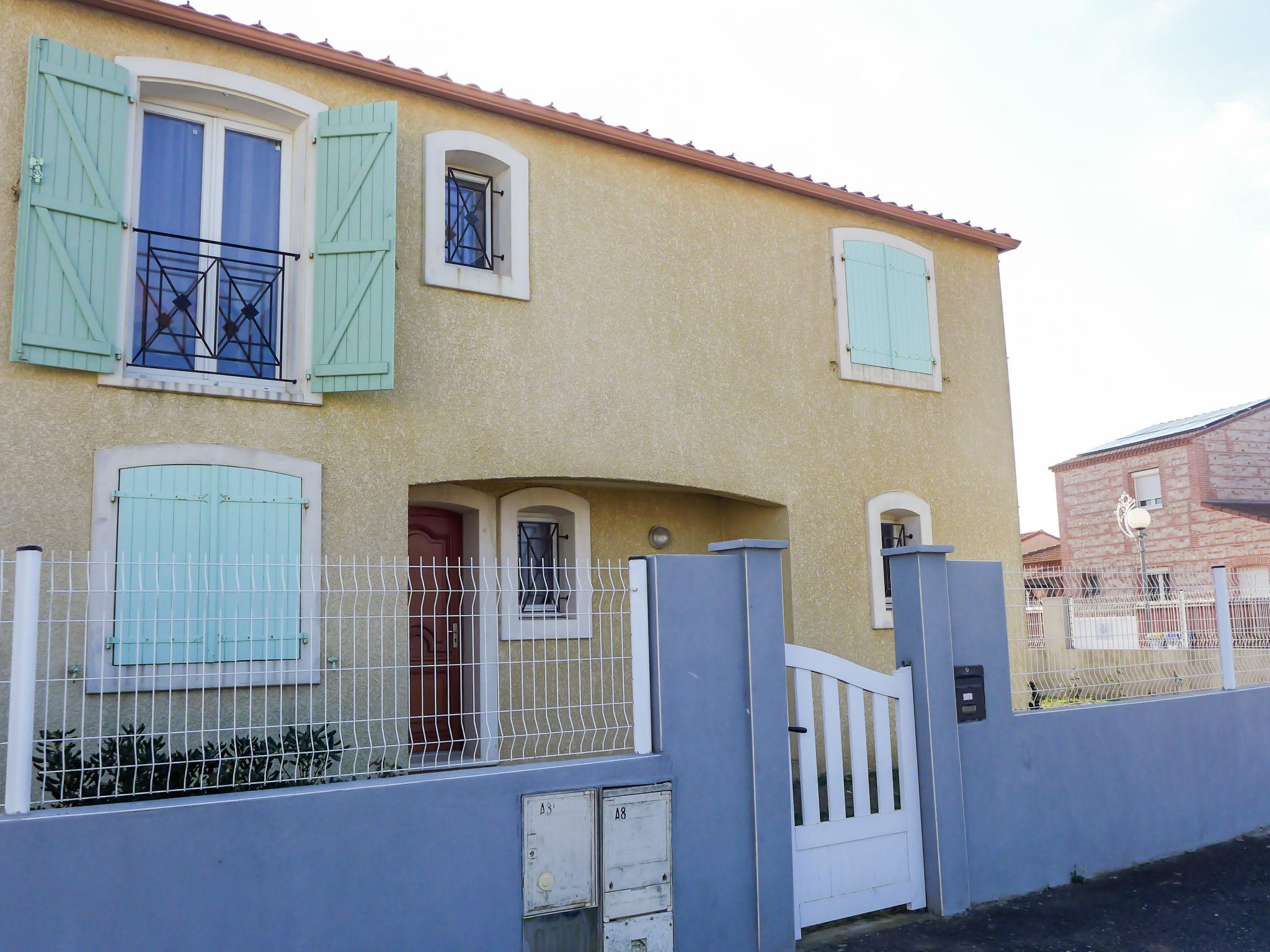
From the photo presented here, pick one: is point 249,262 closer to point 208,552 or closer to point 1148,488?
point 208,552

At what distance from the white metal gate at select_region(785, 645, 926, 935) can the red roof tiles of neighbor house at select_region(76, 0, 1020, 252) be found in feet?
16.5

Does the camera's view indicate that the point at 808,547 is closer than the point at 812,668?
No

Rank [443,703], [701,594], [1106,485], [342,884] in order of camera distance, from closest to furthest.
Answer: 1. [342,884]
2. [701,594]
3. [443,703]
4. [1106,485]

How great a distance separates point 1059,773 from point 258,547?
5416 millimetres

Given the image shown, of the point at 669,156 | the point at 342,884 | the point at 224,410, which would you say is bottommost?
the point at 342,884

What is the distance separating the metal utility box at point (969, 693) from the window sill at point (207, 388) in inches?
183

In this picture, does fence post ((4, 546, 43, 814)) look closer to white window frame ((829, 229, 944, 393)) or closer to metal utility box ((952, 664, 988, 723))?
metal utility box ((952, 664, 988, 723))

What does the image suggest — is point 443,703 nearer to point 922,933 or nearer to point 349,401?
point 349,401

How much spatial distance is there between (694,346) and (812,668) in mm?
4084

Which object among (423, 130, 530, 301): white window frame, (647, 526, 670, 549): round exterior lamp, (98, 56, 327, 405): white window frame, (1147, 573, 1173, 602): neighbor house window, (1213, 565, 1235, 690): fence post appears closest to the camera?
(98, 56, 327, 405): white window frame

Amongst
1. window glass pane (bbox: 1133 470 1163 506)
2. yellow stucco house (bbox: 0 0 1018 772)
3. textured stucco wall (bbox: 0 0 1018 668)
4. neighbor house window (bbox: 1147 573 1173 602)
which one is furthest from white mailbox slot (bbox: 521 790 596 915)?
window glass pane (bbox: 1133 470 1163 506)

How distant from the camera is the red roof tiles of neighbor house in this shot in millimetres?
6773

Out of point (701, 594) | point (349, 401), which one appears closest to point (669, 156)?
point (349, 401)

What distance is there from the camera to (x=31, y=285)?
6117 millimetres
